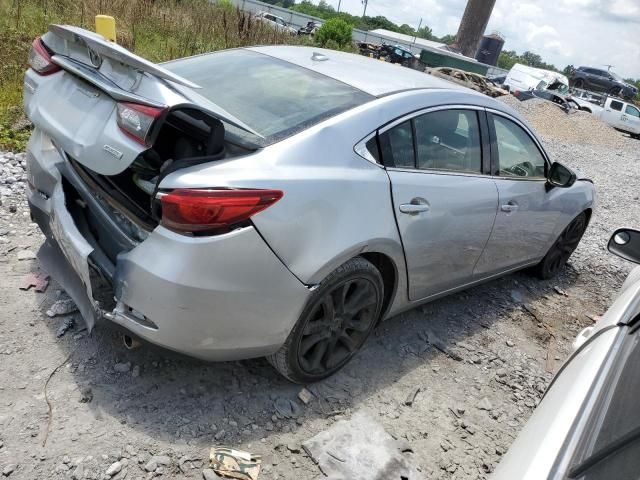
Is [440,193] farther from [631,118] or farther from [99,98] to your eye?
[631,118]

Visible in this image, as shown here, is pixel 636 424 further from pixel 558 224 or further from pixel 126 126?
pixel 558 224

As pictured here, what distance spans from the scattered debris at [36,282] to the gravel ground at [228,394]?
44 millimetres

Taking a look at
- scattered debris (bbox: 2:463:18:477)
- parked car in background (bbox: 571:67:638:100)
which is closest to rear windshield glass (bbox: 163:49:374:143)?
scattered debris (bbox: 2:463:18:477)

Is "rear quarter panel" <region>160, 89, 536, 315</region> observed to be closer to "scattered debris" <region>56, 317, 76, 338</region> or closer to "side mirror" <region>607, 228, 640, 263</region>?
"side mirror" <region>607, 228, 640, 263</region>

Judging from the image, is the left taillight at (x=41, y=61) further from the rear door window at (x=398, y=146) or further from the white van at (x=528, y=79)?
the white van at (x=528, y=79)

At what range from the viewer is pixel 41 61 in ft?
9.09

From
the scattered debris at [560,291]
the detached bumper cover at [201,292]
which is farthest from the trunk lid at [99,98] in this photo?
the scattered debris at [560,291]

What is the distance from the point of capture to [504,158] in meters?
3.64

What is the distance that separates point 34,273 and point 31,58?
4.32 feet

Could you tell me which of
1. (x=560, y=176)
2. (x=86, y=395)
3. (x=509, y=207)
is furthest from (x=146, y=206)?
(x=560, y=176)

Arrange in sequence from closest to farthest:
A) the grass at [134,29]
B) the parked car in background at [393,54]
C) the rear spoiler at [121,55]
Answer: the rear spoiler at [121,55] → the grass at [134,29] → the parked car in background at [393,54]

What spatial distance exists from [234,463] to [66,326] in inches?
51.6

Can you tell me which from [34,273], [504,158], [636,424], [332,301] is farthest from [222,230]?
[504,158]

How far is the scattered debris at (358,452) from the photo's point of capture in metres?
2.41
